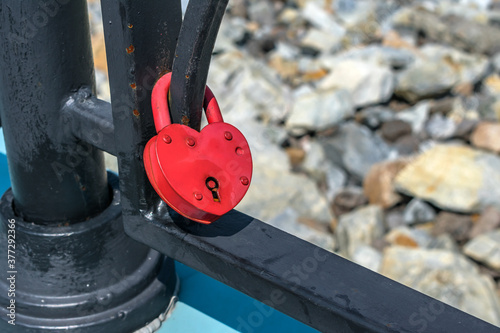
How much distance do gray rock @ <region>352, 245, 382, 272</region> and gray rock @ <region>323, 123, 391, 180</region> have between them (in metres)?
1.05

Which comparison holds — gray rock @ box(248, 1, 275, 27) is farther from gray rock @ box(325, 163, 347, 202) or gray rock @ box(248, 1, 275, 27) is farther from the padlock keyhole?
the padlock keyhole

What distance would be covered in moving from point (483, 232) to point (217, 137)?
149 inches

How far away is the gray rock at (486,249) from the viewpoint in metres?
3.95

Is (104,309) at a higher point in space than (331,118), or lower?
higher

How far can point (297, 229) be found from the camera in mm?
4051

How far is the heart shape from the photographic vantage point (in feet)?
2.71

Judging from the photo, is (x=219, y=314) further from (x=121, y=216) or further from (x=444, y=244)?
(x=444, y=244)

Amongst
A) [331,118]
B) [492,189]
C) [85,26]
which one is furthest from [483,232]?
[85,26]

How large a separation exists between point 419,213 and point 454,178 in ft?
1.18

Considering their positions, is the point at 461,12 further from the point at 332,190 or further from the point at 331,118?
the point at 332,190

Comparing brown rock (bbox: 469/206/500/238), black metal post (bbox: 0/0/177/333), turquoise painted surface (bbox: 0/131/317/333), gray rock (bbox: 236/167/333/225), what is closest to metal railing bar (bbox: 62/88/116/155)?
black metal post (bbox: 0/0/177/333)

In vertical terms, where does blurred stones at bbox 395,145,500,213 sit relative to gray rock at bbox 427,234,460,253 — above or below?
above

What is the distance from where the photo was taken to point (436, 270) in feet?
11.7

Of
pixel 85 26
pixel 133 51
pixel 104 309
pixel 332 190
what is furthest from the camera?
pixel 332 190
